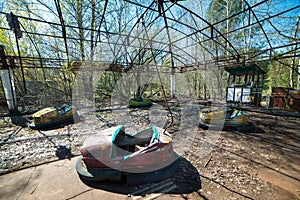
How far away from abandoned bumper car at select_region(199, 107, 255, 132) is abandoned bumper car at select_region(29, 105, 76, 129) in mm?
4032

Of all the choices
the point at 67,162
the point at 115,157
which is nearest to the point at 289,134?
the point at 115,157

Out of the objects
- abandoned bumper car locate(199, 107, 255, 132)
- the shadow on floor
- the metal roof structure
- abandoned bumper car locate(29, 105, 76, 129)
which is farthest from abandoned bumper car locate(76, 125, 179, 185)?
the metal roof structure

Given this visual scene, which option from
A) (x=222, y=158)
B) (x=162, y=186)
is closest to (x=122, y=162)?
(x=162, y=186)

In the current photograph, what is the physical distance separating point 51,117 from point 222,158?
432 cm

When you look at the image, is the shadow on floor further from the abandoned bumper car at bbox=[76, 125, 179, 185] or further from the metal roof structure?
the metal roof structure

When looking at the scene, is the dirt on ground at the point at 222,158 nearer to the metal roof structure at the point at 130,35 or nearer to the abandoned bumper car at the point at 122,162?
the abandoned bumper car at the point at 122,162

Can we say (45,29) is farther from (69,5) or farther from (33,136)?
(33,136)

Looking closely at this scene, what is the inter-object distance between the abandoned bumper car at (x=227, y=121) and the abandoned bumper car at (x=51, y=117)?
4.03 m

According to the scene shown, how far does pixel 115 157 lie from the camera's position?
62.5 inches

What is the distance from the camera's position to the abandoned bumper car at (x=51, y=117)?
358 cm

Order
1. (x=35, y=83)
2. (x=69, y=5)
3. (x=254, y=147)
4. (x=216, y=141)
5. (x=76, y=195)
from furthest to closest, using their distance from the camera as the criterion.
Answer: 1. (x=35, y=83)
2. (x=69, y=5)
3. (x=216, y=141)
4. (x=254, y=147)
5. (x=76, y=195)

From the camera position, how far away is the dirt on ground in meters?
1.52

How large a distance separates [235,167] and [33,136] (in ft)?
13.6

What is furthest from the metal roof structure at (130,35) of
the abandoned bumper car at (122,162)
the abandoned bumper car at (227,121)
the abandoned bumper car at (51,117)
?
the abandoned bumper car at (122,162)
